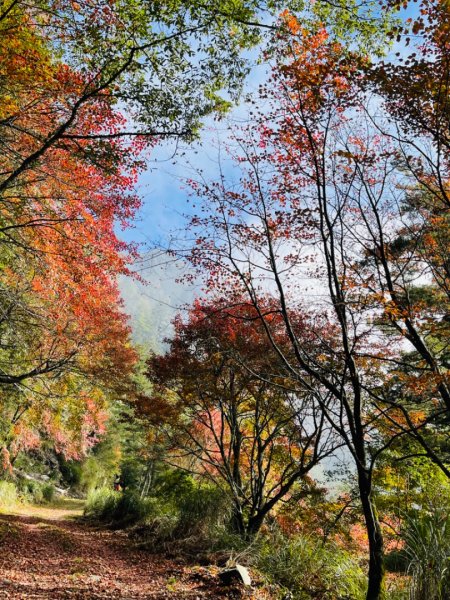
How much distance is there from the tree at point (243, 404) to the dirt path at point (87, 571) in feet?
6.48

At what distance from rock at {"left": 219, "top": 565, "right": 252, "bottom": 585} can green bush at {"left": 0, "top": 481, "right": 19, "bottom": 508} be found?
43.4 feet

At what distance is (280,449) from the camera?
9180 mm

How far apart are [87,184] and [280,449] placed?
721 cm

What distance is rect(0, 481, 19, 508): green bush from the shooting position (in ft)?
49.0

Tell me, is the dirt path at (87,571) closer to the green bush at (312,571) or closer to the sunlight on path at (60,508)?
the green bush at (312,571)

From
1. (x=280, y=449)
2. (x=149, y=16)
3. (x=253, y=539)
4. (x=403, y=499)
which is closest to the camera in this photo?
(x=149, y=16)

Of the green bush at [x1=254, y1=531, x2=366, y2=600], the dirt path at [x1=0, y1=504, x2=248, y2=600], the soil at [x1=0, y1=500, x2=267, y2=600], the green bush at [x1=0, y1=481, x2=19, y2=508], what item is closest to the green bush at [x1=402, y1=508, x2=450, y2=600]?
the green bush at [x1=254, y1=531, x2=366, y2=600]

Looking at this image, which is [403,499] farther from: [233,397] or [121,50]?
[121,50]

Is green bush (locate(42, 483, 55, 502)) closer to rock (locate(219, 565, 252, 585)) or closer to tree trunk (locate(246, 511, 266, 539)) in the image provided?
tree trunk (locate(246, 511, 266, 539))

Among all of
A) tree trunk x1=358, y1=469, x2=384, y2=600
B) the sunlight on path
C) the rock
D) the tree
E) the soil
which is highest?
the tree

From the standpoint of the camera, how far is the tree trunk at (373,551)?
13.1 ft

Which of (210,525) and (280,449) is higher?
(280,449)

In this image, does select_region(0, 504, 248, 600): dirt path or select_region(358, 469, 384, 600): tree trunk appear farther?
select_region(0, 504, 248, 600): dirt path

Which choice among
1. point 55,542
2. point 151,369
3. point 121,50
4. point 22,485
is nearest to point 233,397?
point 151,369
